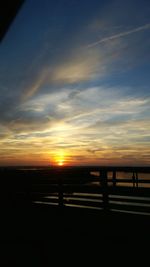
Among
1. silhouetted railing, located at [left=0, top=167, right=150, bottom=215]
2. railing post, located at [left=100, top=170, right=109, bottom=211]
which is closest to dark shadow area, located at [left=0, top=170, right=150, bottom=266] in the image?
railing post, located at [left=100, top=170, right=109, bottom=211]

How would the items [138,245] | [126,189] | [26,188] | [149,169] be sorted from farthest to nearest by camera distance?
[26,188]
[126,189]
[149,169]
[138,245]

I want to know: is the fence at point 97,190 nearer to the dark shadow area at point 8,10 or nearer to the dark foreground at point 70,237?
the dark foreground at point 70,237

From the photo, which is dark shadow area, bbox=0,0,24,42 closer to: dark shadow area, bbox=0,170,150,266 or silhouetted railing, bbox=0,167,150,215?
dark shadow area, bbox=0,170,150,266

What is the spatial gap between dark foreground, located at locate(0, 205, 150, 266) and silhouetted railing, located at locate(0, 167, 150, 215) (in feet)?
2.28

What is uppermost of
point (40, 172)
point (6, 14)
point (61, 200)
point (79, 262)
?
point (6, 14)

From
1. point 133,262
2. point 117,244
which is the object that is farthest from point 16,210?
point 133,262

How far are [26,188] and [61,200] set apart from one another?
197cm

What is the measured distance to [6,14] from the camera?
1684mm

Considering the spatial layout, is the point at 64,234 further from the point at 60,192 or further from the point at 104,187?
the point at 60,192

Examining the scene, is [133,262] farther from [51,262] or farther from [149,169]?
[149,169]

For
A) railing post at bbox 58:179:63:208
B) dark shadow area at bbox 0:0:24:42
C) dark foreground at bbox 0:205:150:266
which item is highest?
dark shadow area at bbox 0:0:24:42

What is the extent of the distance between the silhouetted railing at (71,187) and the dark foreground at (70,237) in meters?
0.69

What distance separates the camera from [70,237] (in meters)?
6.67

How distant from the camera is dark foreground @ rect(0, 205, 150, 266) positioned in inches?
208
